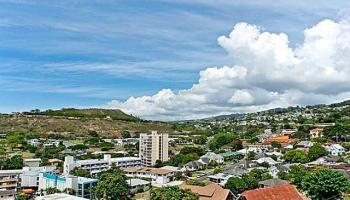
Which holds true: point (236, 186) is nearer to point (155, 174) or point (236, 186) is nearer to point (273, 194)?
point (273, 194)

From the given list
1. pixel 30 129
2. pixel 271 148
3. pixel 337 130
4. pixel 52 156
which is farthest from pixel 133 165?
pixel 30 129

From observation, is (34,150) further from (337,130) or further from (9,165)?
(337,130)

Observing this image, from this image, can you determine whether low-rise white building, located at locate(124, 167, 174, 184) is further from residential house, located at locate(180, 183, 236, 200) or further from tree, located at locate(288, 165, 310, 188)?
residential house, located at locate(180, 183, 236, 200)

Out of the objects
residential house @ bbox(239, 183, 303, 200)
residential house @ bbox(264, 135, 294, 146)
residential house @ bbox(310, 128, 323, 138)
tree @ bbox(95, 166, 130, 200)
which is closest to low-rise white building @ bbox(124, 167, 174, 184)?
tree @ bbox(95, 166, 130, 200)

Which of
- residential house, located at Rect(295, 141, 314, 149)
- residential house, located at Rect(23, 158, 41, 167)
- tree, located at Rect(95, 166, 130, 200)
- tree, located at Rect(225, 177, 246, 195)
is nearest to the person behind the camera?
tree, located at Rect(95, 166, 130, 200)

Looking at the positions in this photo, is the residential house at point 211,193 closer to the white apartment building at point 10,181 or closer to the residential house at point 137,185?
the residential house at point 137,185

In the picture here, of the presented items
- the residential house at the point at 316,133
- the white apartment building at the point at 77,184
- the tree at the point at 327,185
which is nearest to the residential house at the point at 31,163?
the white apartment building at the point at 77,184

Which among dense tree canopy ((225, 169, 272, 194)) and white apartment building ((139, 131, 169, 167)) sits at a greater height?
white apartment building ((139, 131, 169, 167))

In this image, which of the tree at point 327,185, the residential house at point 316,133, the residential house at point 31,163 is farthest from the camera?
the residential house at point 316,133
